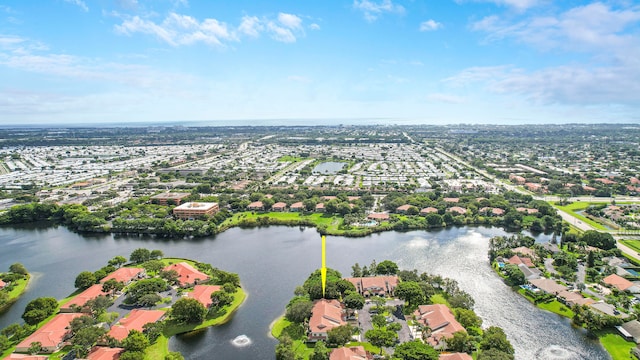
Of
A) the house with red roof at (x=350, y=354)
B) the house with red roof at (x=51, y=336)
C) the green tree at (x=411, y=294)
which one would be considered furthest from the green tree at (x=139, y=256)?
the green tree at (x=411, y=294)

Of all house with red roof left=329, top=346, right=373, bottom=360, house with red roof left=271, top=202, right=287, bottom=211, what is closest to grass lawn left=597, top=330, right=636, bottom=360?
house with red roof left=329, top=346, right=373, bottom=360

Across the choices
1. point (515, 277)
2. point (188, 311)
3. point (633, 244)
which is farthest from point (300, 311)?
point (633, 244)

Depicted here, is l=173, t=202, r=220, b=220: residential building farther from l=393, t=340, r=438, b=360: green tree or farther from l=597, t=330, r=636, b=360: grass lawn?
l=597, t=330, r=636, b=360: grass lawn

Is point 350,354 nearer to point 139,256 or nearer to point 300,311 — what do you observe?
point 300,311

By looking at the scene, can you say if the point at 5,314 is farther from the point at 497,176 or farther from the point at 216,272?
the point at 497,176

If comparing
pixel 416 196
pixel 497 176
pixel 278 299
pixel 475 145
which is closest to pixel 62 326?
pixel 278 299

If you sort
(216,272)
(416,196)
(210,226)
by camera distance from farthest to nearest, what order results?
Answer: (416,196), (210,226), (216,272)
